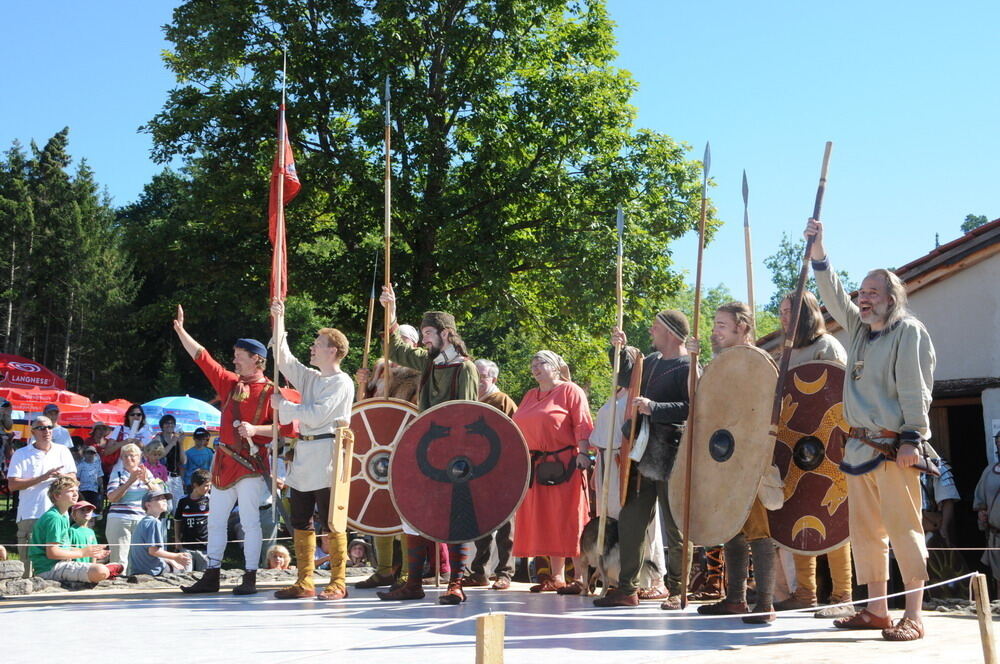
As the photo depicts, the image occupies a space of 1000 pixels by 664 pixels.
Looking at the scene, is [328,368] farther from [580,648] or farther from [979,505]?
[979,505]

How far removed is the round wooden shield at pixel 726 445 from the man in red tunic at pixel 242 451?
2551 millimetres

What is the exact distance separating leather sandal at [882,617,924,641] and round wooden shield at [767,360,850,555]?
75cm

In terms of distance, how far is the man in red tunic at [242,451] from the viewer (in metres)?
6.59

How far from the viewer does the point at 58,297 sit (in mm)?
41938

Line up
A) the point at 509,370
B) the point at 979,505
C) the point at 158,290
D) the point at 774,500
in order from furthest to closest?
1. the point at 158,290
2. the point at 509,370
3. the point at 979,505
4. the point at 774,500

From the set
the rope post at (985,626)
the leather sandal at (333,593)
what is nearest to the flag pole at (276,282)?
the leather sandal at (333,593)

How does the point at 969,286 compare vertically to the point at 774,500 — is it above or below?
above

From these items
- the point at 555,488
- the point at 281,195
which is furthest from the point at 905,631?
the point at 281,195

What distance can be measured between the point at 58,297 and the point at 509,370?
18.8 meters

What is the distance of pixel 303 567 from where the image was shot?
6602 mm

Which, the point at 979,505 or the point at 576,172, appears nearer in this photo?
the point at 979,505

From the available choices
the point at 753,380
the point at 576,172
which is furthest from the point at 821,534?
the point at 576,172

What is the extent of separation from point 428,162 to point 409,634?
1192cm

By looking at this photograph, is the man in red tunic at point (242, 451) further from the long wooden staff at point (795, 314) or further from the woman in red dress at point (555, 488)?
the long wooden staff at point (795, 314)
